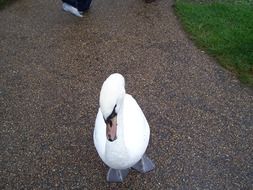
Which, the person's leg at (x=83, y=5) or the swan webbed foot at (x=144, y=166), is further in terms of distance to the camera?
the person's leg at (x=83, y=5)

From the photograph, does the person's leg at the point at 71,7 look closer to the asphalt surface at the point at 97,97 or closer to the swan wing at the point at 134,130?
the asphalt surface at the point at 97,97

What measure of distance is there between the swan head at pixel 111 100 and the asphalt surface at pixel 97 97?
1.03 meters

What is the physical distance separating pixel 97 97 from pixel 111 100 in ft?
6.36

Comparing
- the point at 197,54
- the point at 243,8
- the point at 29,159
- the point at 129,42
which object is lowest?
the point at 29,159

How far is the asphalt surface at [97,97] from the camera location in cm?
378

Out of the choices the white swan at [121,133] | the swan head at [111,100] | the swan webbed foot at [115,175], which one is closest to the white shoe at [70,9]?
the white swan at [121,133]

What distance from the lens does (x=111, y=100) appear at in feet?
8.95

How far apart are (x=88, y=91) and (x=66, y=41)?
50.3 inches

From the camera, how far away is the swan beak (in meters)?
2.85

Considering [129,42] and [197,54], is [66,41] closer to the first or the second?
[129,42]

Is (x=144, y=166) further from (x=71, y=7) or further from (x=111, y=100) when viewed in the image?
(x=71, y=7)

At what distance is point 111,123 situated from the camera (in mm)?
2852

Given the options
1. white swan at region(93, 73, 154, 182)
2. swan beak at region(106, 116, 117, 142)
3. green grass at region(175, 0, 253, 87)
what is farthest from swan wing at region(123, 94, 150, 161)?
green grass at region(175, 0, 253, 87)

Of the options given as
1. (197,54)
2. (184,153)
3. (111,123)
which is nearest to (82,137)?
(184,153)
